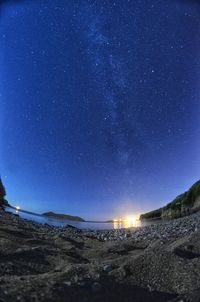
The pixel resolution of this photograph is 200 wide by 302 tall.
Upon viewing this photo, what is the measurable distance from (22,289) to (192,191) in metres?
47.6

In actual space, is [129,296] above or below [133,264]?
below

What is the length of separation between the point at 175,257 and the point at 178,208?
1621 inches

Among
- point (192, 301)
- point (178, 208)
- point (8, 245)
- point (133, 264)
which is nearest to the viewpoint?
point (192, 301)

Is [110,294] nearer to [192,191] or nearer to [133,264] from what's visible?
[133,264]

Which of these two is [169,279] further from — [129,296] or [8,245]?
[8,245]

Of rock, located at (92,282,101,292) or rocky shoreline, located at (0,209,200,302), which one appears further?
rock, located at (92,282,101,292)

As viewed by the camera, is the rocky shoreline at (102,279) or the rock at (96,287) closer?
the rocky shoreline at (102,279)

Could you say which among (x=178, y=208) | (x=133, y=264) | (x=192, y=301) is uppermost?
(x=178, y=208)

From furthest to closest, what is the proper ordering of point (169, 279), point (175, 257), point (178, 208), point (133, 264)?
point (178, 208)
point (175, 257)
point (133, 264)
point (169, 279)

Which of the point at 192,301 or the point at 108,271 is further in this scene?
the point at 108,271

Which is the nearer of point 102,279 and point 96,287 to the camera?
point 96,287

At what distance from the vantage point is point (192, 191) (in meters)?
49.1

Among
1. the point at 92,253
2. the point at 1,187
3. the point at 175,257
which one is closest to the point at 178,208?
the point at 1,187

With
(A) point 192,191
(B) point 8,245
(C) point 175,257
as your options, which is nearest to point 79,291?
(C) point 175,257
